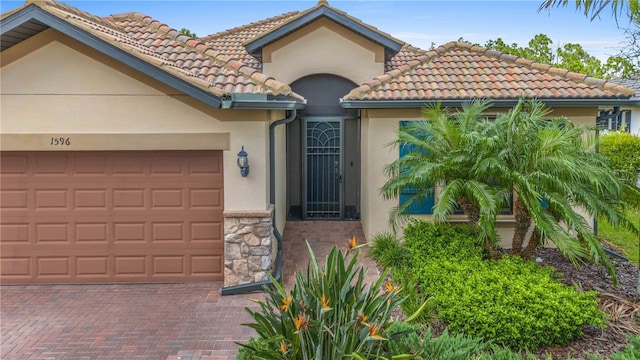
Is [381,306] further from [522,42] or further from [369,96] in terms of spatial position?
[522,42]

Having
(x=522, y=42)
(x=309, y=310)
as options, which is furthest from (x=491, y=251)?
(x=522, y=42)

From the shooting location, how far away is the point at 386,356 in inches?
216

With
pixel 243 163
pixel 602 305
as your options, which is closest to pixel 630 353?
pixel 602 305

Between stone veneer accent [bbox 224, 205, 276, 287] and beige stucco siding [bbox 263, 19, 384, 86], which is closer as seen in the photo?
stone veneer accent [bbox 224, 205, 276, 287]

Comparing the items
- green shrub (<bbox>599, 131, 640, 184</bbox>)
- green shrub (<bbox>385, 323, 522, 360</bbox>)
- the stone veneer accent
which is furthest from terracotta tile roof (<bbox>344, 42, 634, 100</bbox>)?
green shrub (<bbox>599, 131, 640, 184</bbox>)

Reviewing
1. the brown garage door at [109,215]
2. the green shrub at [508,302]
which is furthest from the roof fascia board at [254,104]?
the green shrub at [508,302]

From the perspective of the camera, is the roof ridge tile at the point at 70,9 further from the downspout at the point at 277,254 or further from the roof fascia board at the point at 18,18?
the downspout at the point at 277,254

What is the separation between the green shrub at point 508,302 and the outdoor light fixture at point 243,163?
3.79m

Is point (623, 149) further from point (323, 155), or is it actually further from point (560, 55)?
point (560, 55)

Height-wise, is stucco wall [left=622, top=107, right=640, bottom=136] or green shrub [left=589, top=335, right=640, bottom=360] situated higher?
stucco wall [left=622, top=107, right=640, bottom=136]

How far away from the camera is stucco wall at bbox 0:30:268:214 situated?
895 cm

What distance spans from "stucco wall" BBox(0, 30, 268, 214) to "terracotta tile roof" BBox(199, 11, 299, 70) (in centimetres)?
501

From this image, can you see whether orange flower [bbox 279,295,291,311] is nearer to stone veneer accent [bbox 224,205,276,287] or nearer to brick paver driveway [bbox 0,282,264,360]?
brick paver driveway [bbox 0,282,264,360]

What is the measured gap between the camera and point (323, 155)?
45.6 feet
